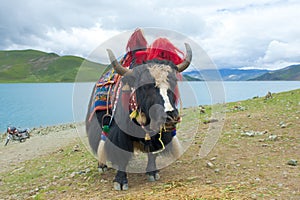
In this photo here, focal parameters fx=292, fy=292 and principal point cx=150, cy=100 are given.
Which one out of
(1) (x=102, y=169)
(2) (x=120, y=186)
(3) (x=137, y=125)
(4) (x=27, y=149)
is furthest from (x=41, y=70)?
(3) (x=137, y=125)

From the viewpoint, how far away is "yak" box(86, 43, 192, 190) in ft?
12.1

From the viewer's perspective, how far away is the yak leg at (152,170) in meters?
4.77

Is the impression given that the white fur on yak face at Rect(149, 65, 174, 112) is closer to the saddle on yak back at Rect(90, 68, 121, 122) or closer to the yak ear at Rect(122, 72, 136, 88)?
the yak ear at Rect(122, 72, 136, 88)

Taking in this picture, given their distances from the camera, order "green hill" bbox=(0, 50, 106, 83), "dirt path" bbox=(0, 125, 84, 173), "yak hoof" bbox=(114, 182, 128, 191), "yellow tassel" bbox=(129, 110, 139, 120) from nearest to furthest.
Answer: "yellow tassel" bbox=(129, 110, 139, 120) → "yak hoof" bbox=(114, 182, 128, 191) → "dirt path" bbox=(0, 125, 84, 173) → "green hill" bbox=(0, 50, 106, 83)

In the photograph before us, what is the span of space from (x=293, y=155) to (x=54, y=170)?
5044 mm

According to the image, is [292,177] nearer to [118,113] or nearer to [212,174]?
[212,174]

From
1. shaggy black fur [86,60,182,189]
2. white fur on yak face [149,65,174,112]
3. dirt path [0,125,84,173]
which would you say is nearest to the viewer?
white fur on yak face [149,65,174,112]

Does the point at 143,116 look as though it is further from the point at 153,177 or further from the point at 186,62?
the point at 153,177

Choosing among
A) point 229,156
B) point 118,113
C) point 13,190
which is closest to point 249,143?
point 229,156

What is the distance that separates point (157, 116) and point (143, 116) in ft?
1.18

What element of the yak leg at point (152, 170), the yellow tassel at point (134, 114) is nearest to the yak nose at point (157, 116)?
the yellow tassel at point (134, 114)

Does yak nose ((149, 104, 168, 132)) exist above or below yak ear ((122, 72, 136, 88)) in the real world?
below

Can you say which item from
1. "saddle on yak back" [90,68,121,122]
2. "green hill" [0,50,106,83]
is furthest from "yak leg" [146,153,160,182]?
"green hill" [0,50,106,83]

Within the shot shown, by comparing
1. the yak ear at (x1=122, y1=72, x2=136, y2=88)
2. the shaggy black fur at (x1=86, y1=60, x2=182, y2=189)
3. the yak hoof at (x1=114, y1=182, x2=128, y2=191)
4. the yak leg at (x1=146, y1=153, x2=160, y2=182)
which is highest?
the yak ear at (x1=122, y1=72, x2=136, y2=88)
